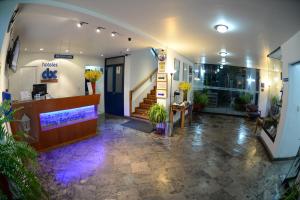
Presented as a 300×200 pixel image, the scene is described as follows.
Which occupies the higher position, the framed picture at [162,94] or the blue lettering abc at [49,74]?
the blue lettering abc at [49,74]

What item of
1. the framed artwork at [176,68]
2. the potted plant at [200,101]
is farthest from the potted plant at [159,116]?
the potted plant at [200,101]

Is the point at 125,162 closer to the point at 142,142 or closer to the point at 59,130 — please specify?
the point at 142,142

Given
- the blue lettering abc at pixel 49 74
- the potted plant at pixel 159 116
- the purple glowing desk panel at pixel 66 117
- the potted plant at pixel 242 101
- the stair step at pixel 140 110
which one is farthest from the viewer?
the potted plant at pixel 242 101

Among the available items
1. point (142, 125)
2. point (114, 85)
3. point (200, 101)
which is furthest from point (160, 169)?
point (200, 101)

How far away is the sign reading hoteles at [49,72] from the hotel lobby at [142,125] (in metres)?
0.04

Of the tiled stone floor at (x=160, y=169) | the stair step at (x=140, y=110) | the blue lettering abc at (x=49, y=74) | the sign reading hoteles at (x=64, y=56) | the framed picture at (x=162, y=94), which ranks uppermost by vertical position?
the sign reading hoteles at (x=64, y=56)

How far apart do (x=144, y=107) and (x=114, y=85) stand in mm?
1758

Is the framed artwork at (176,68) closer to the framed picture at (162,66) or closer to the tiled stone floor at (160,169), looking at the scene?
the framed picture at (162,66)

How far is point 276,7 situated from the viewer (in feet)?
7.82

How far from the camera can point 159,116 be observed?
5750 millimetres

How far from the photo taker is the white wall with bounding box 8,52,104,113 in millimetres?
6695

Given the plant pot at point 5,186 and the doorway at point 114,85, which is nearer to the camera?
the plant pot at point 5,186

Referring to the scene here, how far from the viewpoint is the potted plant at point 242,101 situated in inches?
388

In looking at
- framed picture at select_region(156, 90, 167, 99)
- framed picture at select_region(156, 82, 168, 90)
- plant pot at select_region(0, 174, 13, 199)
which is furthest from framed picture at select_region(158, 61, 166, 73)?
plant pot at select_region(0, 174, 13, 199)
